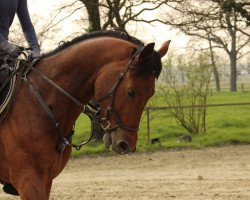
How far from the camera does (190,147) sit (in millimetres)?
14875

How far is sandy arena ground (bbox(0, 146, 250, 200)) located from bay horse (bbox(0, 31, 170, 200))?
413cm

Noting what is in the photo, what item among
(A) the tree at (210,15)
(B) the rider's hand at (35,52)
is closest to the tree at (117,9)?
(A) the tree at (210,15)

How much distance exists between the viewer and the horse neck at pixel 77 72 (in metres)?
3.91

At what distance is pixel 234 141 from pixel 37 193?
12.8 metres

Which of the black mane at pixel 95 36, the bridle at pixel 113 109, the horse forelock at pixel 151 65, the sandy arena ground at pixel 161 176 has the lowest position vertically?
the sandy arena ground at pixel 161 176

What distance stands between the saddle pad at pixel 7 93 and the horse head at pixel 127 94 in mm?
753

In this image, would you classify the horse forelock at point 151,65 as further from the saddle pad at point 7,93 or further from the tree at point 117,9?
the tree at point 117,9

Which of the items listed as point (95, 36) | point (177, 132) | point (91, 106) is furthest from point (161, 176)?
point (177, 132)

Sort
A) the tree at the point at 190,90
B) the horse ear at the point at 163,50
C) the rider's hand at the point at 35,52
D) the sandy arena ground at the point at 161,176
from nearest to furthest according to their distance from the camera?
the horse ear at the point at 163,50 < the rider's hand at the point at 35,52 < the sandy arena ground at the point at 161,176 < the tree at the point at 190,90

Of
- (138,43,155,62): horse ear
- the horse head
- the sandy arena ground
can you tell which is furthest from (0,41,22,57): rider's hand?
the sandy arena ground

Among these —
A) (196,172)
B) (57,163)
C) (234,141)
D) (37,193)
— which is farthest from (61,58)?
(234,141)

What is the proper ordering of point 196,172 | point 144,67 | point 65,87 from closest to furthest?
point 144,67, point 65,87, point 196,172

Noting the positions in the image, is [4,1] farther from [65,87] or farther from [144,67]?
[144,67]

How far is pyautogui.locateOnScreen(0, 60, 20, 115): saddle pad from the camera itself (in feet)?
12.8
